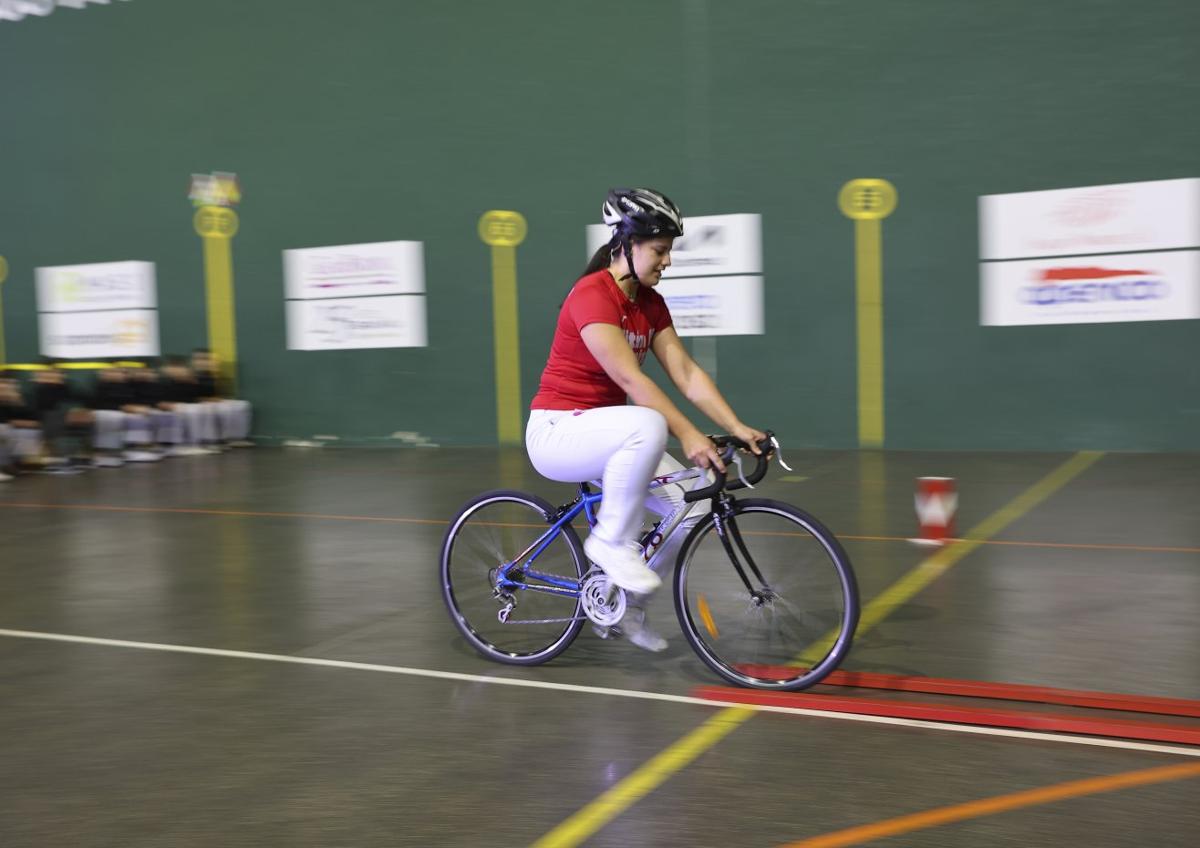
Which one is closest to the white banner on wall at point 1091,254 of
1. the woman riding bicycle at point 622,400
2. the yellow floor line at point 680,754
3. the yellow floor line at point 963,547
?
the yellow floor line at point 963,547

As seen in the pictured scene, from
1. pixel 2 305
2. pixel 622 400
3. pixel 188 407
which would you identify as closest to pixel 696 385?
pixel 622 400

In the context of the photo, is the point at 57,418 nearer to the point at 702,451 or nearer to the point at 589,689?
the point at 589,689

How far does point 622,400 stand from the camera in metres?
4.80

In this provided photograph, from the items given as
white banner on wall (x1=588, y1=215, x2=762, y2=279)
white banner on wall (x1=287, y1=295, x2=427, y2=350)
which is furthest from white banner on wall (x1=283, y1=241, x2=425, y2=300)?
white banner on wall (x1=588, y1=215, x2=762, y2=279)

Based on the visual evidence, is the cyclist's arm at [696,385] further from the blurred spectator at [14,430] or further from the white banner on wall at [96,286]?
the white banner on wall at [96,286]

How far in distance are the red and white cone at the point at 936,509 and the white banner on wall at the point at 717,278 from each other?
5466 millimetres

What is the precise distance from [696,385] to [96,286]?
14.0 m

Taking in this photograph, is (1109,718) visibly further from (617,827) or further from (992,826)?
(617,827)

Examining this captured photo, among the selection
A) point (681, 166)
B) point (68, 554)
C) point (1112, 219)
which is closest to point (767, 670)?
point (68, 554)

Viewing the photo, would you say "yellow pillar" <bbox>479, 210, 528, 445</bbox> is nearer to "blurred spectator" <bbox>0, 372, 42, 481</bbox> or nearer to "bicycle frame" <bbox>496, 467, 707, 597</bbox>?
"blurred spectator" <bbox>0, 372, 42, 481</bbox>

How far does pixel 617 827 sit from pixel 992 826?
1035mm

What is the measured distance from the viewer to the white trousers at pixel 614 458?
172 inches

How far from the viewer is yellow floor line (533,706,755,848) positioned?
131 inches

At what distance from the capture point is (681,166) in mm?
12773
